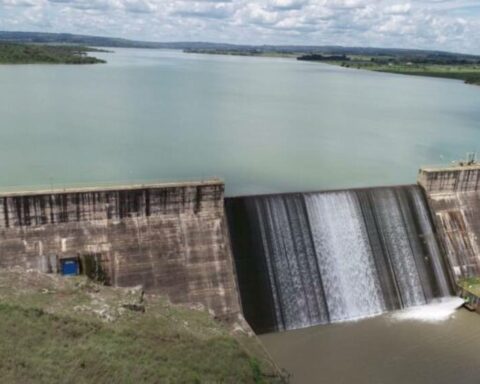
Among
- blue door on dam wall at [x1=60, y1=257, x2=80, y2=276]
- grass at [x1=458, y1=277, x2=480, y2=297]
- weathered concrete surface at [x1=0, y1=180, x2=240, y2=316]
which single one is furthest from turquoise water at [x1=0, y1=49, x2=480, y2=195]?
grass at [x1=458, y1=277, x2=480, y2=297]

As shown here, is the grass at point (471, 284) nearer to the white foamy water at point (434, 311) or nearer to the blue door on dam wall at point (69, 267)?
the white foamy water at point (434, 311)

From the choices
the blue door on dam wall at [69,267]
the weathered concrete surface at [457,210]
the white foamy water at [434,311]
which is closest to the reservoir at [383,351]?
the white foamy water at [434,311]

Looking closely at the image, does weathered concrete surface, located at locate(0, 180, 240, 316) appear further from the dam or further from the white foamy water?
the white foamy water

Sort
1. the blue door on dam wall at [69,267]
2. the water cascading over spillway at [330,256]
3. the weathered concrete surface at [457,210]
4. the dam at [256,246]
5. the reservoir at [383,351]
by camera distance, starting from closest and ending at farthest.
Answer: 1. the reservoir at [383,351]
2. the blue door on dam wall at [69,267]
3. the dam at [256,246]
4. the water cascading over spillway at [330,256]
5. the weathered concrete surface at [457,210]

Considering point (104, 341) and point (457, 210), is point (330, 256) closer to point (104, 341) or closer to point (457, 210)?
point (457, 210)

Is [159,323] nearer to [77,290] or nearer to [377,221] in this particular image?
[77,290]

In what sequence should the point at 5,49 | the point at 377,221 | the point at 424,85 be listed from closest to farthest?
the point at 377,221, the point at 424,85, the point at 5,49

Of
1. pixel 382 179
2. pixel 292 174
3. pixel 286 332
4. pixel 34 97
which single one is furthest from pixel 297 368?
pixel 34 97

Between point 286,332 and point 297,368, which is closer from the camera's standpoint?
point 297,368
